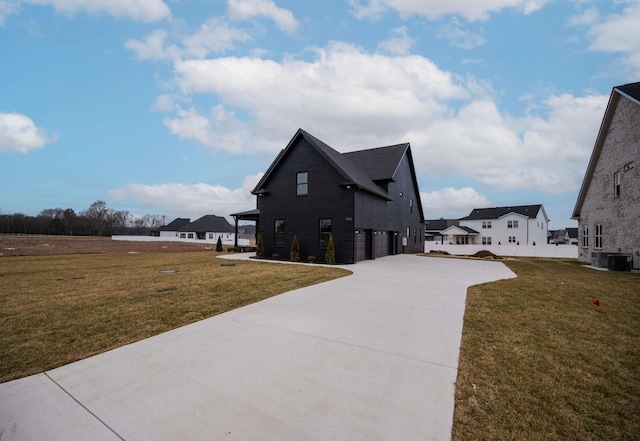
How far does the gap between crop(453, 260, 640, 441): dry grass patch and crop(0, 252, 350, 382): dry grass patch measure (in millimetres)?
4764

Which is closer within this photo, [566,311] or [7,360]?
[7,360]

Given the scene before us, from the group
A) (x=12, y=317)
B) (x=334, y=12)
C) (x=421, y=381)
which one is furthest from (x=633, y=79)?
(x=12, y=317)

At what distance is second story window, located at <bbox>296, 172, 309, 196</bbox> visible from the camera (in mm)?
17172

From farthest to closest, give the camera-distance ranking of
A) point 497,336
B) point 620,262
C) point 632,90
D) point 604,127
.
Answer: point 604,127, point 632,90, point 620,262, point 497,336

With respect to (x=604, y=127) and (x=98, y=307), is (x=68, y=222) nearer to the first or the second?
(x=98, y=307)

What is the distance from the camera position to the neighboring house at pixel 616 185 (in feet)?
44.2

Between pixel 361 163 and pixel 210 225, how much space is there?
4516 cm

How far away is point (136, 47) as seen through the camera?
1086 centimetres

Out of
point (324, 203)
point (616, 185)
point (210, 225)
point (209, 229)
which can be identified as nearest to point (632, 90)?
point (616, 185)

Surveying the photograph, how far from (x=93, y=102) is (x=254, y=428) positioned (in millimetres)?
17500

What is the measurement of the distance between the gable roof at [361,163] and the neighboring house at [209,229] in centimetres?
4214

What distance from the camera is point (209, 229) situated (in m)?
57.4

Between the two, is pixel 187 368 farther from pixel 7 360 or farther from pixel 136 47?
pixel 136 47

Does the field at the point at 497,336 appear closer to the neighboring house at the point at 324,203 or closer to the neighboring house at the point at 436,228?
the neighboring house at the point at 324,203
